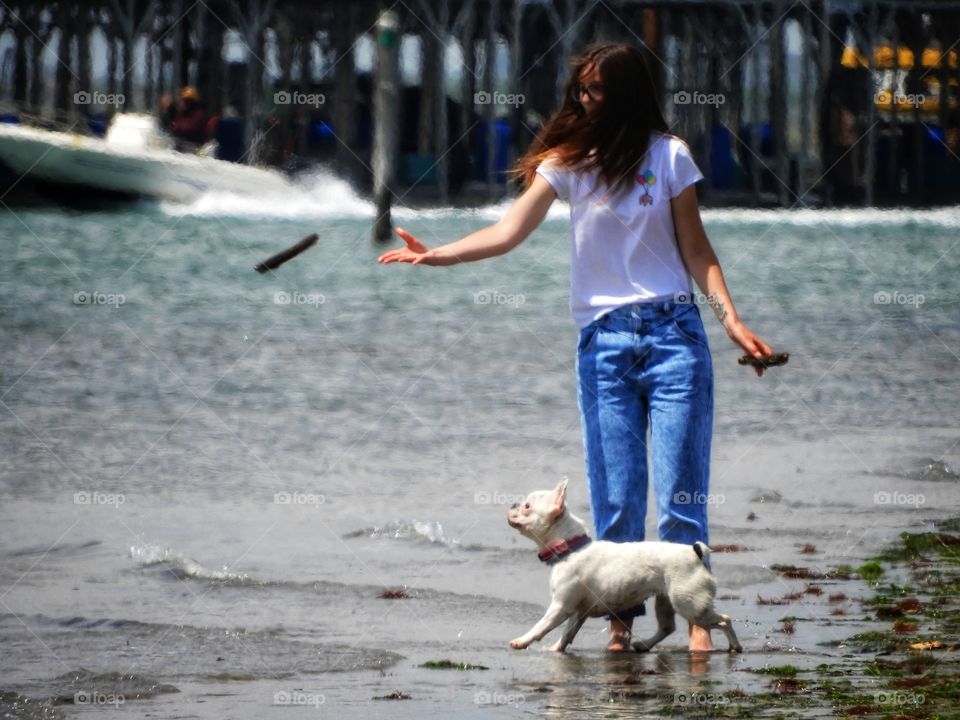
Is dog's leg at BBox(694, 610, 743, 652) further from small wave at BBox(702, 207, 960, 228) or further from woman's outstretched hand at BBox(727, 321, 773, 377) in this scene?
small wave at BBox(702, 207, 960, 228)

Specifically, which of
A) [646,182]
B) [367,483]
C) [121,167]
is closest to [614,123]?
[646,182]

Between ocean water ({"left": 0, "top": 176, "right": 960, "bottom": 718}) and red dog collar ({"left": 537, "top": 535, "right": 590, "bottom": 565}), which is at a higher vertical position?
red dog collar ({"left": 537, "top": 535, "right": 590, "bottom": 565})

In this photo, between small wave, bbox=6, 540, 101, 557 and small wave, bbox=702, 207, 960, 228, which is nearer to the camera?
small wave, bbox=6, 540, 101, 557

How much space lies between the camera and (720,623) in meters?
4.95

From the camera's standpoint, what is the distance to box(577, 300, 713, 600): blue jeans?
484cm

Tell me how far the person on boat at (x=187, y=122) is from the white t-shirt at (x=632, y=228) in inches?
1364

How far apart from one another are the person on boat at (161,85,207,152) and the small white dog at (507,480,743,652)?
34.5m

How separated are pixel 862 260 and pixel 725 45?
18293 millimetres

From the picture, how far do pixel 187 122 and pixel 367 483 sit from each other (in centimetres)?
3284

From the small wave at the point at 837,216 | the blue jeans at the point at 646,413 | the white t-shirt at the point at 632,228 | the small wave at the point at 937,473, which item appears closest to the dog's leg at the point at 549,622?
the blue jeans at the point at 646,413

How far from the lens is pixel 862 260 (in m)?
26.2

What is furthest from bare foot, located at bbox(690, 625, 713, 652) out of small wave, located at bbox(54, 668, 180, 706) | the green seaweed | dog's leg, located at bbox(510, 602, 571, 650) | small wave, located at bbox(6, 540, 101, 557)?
small wave, located at bbox(6, 540, 101, 557)

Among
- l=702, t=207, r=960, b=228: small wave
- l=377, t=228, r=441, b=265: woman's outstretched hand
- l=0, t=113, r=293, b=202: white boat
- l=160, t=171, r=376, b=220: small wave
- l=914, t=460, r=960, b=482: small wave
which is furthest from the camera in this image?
l=702, t=207, r=960, b=228: small wave

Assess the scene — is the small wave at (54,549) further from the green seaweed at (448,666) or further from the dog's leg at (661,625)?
the dog's leg at (661,625)
